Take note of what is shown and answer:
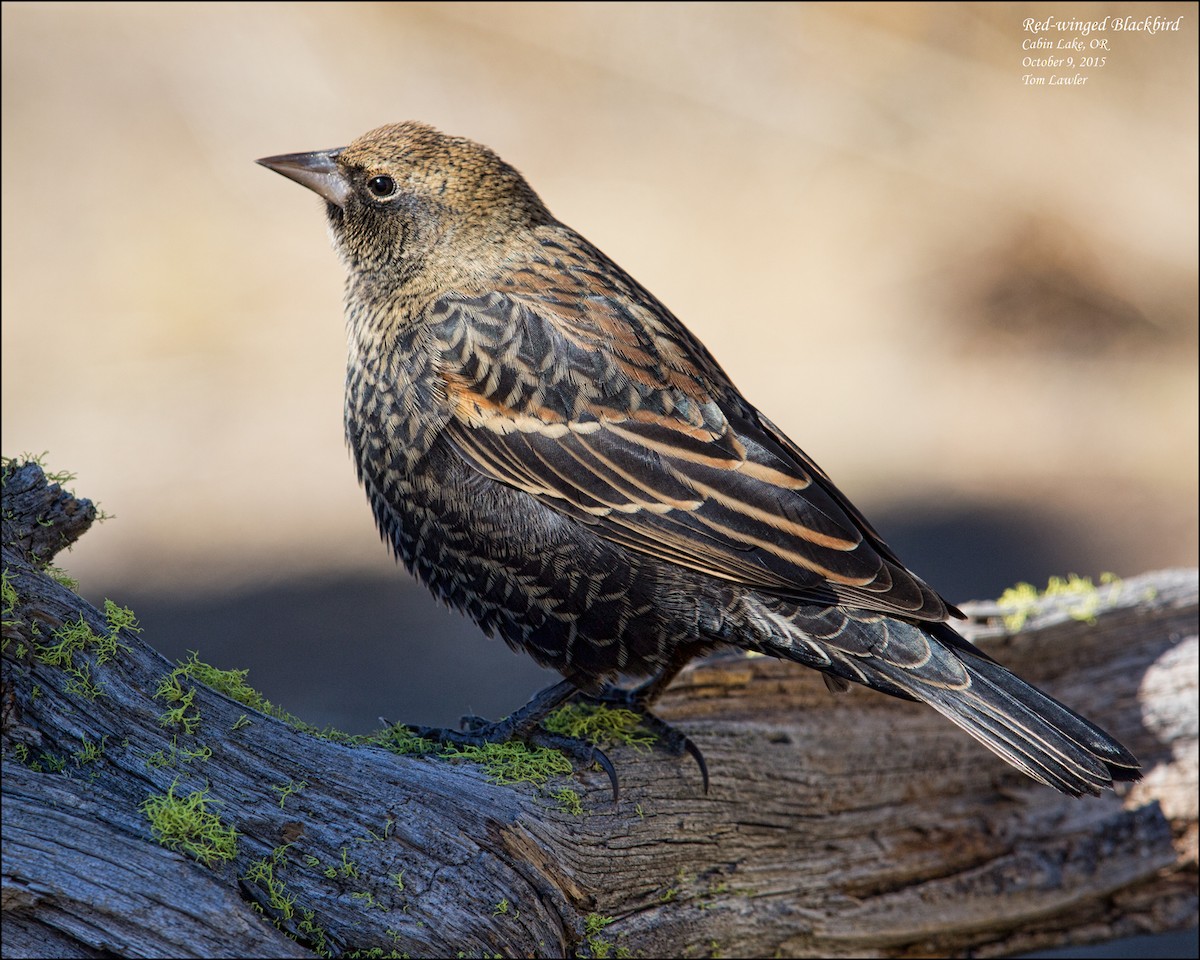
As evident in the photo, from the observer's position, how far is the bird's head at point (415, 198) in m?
4.09

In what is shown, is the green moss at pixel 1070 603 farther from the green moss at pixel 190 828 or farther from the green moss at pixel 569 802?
the green moss at pixel 190 828

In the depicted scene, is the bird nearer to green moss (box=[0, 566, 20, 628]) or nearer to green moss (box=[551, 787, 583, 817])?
green moss (box=[551, 787, 583, 817])

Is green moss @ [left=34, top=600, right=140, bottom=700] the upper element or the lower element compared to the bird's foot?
lower

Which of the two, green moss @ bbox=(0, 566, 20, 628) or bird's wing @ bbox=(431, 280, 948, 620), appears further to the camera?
bird's wing @ bbox=(431, 280, 948, 620)

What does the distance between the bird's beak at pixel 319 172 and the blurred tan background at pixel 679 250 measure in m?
3.93

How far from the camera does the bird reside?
3.40 meters

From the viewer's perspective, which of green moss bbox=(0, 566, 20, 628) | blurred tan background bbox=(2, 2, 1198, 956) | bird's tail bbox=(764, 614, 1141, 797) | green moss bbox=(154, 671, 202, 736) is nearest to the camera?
green moss bbox=(0, 566, 20, 628)

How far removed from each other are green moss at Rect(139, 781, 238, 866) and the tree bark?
3 centimetres

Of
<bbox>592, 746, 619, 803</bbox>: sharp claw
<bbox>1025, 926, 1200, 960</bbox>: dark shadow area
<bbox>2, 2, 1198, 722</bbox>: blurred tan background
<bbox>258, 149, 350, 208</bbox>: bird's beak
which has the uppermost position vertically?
<bbox>2, 2, 1198, 722</bbox>: blurred tan background

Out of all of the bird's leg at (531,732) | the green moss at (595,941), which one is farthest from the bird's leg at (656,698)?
the green moss at (595,941)

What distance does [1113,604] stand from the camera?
4.66 metres

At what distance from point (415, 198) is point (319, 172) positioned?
372mm

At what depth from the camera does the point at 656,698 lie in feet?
13.5

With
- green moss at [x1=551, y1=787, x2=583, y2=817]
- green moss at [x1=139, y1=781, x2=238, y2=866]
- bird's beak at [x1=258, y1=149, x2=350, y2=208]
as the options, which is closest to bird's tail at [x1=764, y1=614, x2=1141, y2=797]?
green moss at [x1=551, y1=787, x2=583, y2=817]
